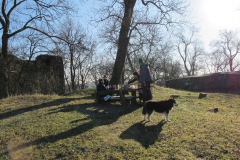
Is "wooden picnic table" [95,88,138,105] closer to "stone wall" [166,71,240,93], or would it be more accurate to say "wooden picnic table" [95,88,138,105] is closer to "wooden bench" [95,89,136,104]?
"wooden bench" [95,89,136,104]

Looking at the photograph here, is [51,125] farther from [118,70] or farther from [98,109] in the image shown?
[118,70]

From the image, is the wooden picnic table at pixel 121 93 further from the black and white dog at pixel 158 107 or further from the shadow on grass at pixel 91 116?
the black and white dog at pixel 158 107

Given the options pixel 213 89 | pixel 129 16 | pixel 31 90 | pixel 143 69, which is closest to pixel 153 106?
pixel 143 69

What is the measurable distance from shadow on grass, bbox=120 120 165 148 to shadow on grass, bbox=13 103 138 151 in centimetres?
92

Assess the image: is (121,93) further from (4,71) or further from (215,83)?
(215,83)

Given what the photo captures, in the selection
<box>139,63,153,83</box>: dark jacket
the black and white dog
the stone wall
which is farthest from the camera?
the stone wall

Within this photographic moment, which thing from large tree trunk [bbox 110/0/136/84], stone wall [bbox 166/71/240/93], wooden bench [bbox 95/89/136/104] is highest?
large tree trunk [bbox 110/0/136/84]

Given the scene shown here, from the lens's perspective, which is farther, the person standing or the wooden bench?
the wooden bench

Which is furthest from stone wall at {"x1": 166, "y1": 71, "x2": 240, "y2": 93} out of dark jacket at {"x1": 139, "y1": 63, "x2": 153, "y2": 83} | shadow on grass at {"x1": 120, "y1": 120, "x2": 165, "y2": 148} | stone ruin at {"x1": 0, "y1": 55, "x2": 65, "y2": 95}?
shadow on grass at {"x1": 120, "y1": 120, "x2": 165, "y2": 148}

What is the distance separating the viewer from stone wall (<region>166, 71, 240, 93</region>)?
16109 millimetres

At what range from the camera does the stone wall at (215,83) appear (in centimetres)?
1611

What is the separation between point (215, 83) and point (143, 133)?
13.5 m

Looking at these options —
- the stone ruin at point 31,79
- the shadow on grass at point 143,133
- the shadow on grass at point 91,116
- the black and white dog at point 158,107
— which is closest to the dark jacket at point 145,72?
the shadow on grass at point 91,116

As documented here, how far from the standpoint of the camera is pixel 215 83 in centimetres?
1719
